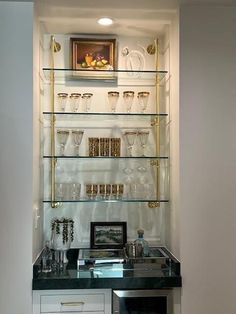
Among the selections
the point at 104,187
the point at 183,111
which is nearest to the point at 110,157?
the point at 104,187

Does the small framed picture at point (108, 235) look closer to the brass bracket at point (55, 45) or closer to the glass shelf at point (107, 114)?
the glass shelf at point (107, 114)

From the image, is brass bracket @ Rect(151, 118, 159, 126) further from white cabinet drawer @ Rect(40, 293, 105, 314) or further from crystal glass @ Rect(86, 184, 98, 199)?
white cabinet drawer @ Rect(40, 293, 105, 314)

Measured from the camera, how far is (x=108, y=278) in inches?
83.6

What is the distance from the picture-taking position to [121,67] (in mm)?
2766

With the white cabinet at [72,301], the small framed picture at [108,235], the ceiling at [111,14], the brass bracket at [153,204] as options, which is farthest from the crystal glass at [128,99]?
the white cabinet at [72,301]

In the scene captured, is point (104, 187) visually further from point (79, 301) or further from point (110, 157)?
point (79, 301)

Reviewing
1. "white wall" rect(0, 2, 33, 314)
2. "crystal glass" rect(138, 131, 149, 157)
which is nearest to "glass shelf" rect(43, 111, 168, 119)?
"crystal glass" rect(138, 131, 149, 157)

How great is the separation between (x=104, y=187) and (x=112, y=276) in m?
0.67

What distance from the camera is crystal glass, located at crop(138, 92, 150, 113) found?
8.61ft

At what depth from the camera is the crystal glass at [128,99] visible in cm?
262

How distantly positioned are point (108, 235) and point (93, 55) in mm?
1338

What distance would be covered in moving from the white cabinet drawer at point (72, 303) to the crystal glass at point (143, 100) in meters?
1.32

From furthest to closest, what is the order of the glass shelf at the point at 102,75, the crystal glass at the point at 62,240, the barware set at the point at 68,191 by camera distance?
1. the glass shelf at the point at 102,75
2. the barware set at the point at 68,191
3. the crystal glass at the point at 62,240

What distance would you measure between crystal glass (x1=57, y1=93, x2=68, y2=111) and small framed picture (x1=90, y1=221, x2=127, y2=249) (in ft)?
2.89
